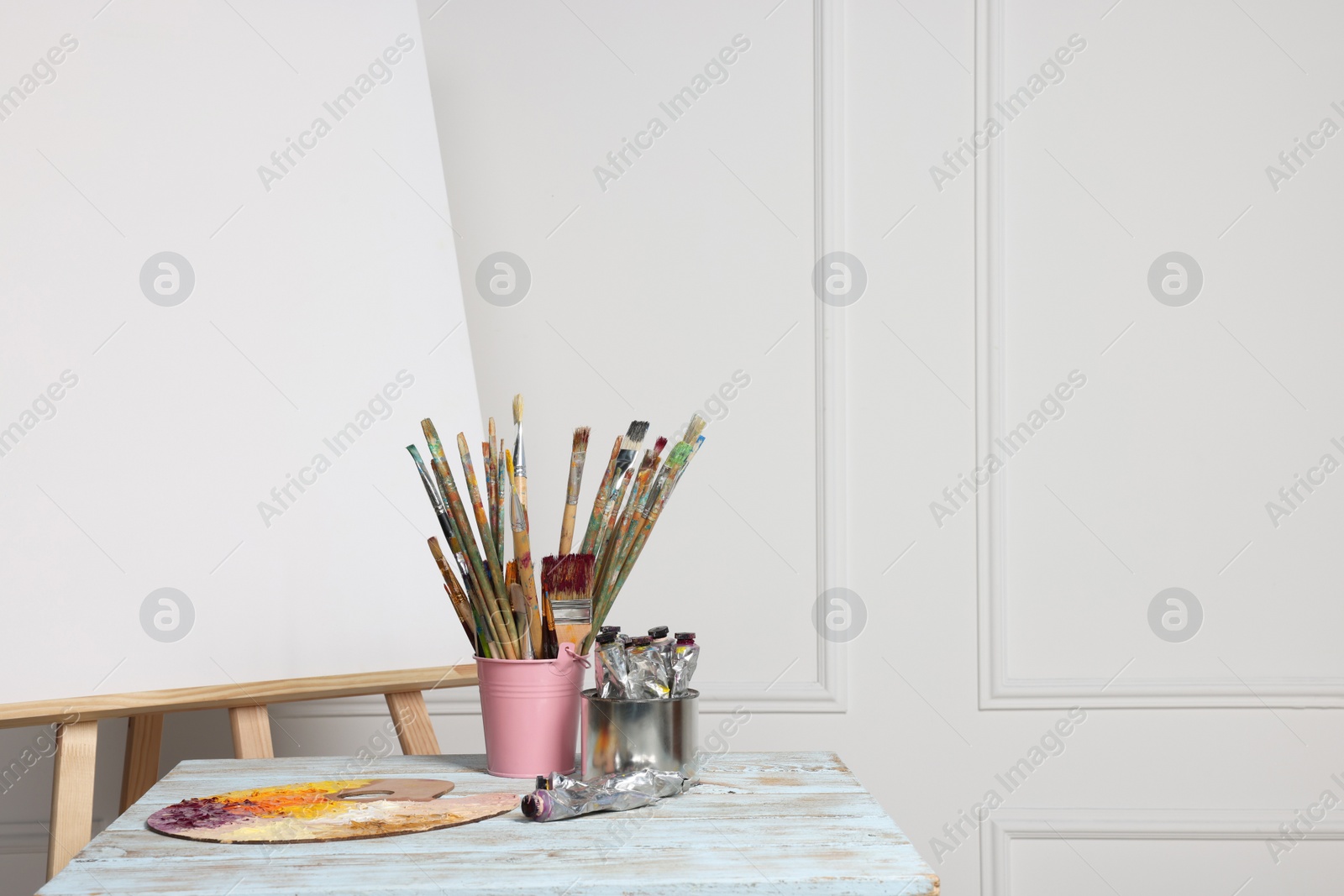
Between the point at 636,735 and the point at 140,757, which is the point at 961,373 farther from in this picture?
the point at 140,757

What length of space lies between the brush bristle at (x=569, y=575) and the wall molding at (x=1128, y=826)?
1054 millimetres

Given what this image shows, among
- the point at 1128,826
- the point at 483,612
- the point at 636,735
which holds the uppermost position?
the point at 483,612

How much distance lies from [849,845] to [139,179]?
1.10m

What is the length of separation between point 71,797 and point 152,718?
429 mm

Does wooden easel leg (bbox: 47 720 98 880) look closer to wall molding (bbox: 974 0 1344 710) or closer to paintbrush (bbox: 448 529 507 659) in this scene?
paintbrush (bbox: 448 529 507 659)

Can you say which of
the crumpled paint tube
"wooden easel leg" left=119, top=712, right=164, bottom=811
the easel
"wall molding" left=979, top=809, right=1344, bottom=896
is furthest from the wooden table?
"wall molding" left=979, top=809, right=1344, bottom=896

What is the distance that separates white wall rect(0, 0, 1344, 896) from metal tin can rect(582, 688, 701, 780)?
76cm

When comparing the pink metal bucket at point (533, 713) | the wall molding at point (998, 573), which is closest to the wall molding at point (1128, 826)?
the wall molding at point (998, 573)

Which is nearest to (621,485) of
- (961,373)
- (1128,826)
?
(961,373)

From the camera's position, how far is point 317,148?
136 cm

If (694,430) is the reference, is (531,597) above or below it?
below

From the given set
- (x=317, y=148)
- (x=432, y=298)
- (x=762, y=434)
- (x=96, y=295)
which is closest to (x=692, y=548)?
(x=762, y=434)

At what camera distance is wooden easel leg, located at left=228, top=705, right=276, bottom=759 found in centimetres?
116

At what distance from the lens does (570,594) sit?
100 centimetres
